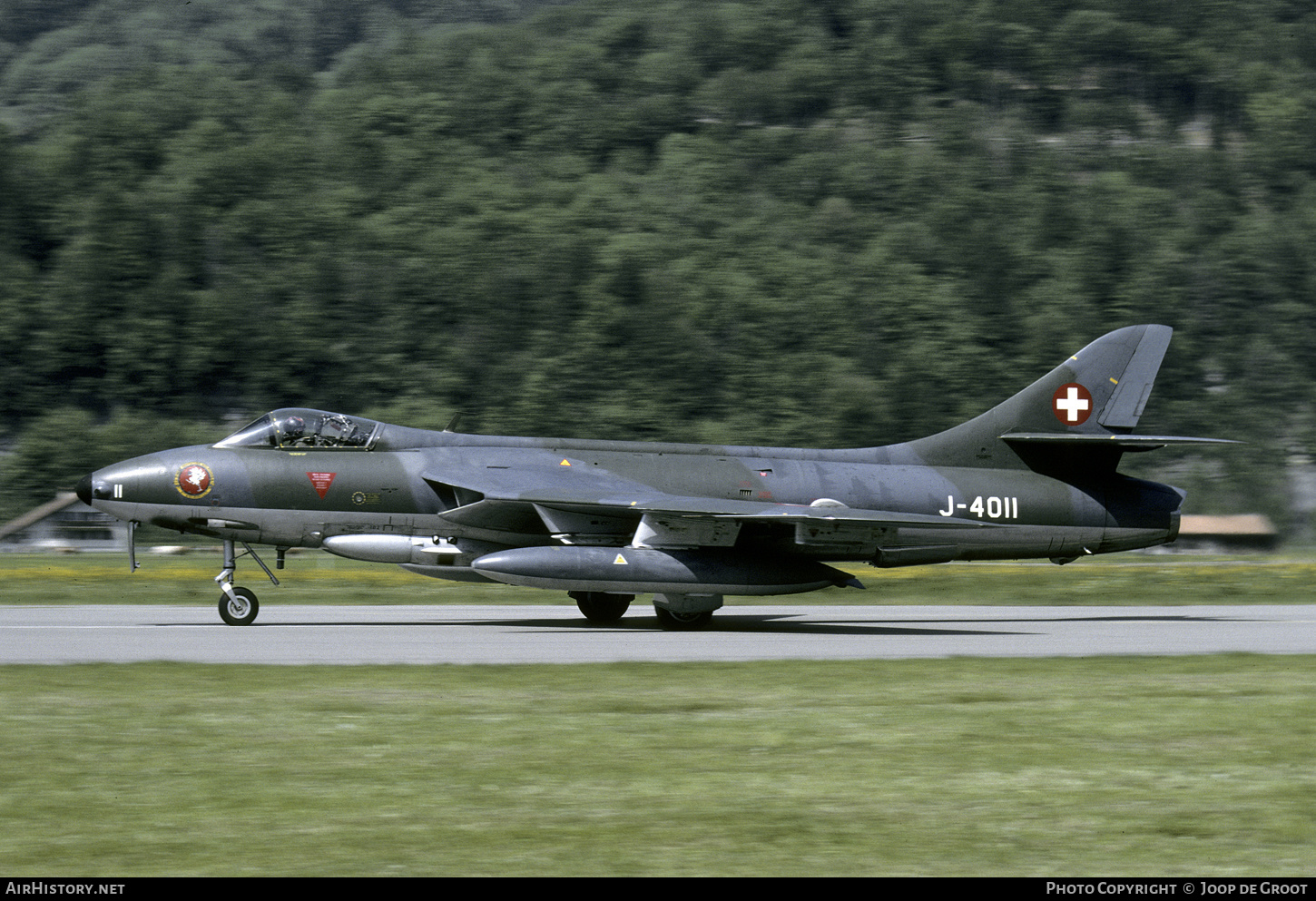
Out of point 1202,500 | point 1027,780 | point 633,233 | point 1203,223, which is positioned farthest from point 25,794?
point 1203,223

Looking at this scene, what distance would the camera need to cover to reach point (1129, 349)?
67.7ft

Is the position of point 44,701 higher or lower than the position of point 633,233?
higher

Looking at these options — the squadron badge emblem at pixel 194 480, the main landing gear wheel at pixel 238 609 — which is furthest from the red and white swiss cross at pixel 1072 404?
the squadron badge emblem at pixel 194 480

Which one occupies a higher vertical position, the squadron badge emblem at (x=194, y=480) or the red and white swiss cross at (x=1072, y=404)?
the red and white swiss cross at (x=1072, y=404)

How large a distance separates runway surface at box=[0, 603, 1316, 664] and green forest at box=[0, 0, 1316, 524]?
4330cm

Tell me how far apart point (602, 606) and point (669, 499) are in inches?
83.7

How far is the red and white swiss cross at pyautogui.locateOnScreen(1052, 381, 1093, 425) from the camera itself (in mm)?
20344

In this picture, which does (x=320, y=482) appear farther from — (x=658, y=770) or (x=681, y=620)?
(x=658, y=770)

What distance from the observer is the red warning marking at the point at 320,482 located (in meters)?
18.4

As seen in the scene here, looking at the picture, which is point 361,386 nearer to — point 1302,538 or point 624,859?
point 1302,538

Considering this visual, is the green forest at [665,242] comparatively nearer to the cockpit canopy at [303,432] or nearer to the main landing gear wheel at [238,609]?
the cockpit canopy at [303,432]

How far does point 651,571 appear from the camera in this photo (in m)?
17.4

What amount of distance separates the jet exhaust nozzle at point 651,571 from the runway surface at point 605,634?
0.63 m

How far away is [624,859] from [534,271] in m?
74.2
